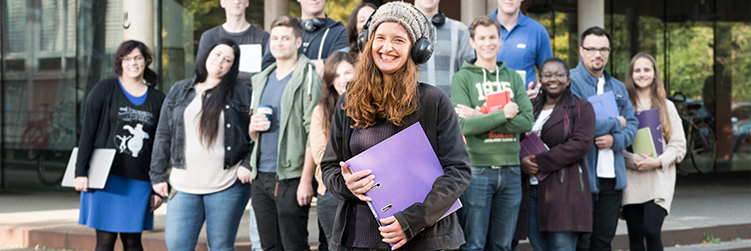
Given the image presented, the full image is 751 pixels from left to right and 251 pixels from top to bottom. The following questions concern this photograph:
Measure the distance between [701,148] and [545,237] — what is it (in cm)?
1087

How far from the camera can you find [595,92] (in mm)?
4969

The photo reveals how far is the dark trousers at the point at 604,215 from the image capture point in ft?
15.5

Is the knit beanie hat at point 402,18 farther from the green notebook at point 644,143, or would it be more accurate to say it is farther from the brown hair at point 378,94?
the green notebook at point 644,143

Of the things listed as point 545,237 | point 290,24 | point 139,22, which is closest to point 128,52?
point 290,24

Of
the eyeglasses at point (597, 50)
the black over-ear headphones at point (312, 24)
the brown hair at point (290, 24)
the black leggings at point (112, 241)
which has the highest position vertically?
the black over-ear headphones at point (312, 24)

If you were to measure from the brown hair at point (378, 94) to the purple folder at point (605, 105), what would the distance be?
9.18ft

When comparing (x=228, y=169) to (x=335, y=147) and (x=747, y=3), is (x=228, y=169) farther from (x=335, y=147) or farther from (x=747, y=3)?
(x=747, y=3)

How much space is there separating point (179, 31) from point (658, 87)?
8453mm

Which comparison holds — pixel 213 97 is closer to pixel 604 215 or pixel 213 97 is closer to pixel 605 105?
pixel 605 105

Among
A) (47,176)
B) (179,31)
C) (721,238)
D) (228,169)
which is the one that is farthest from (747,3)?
(47,176)

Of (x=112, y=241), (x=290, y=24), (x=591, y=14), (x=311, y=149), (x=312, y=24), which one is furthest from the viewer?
(x=591, y=14)

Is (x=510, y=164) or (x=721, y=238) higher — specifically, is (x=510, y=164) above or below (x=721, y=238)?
above

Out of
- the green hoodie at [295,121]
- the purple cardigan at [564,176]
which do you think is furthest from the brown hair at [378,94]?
the purple cardigan at [564,176]

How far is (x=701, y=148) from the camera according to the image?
13.8 m
